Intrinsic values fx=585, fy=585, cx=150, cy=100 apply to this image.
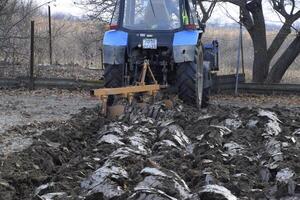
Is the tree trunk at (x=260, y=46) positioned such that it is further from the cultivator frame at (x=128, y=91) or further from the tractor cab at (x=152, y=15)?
the cultivator frame at (x=128, y=91)

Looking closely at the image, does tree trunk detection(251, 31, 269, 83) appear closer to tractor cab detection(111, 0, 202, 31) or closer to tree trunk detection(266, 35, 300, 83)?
tree trunk detection(266, 35, 300, 83)

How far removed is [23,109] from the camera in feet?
36.7

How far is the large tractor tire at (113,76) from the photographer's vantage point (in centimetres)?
1017

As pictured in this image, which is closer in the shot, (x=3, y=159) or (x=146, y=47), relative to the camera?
(x=3, y=159)

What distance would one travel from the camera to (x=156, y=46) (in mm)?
9953

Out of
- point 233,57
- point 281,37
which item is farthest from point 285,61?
point 233,57

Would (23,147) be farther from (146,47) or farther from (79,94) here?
(79,94)

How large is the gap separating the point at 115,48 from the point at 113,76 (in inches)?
19.5

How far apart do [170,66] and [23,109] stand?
3.02 meters

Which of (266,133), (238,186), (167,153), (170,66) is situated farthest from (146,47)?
(238,186)

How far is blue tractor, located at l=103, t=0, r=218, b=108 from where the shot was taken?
9.92m

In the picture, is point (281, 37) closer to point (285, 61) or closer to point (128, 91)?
point (285, 61)

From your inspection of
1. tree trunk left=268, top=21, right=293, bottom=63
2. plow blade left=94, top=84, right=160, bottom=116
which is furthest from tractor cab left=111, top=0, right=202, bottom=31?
tree trunk left=268, top=21, right=293, bottom=63

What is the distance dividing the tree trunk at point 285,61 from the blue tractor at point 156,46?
25.2ft
